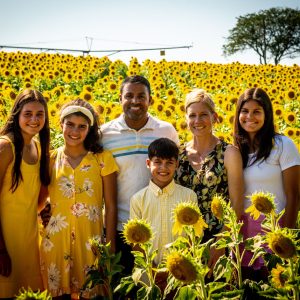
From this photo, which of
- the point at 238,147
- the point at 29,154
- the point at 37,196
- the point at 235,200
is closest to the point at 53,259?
the point at 37,196

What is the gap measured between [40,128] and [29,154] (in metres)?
0.19

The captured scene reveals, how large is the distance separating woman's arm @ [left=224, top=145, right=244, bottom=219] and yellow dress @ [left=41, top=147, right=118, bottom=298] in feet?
2.63

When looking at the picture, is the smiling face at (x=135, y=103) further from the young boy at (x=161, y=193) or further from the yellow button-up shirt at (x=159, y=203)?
the yellow button-up shirt at (x=159, y=203)

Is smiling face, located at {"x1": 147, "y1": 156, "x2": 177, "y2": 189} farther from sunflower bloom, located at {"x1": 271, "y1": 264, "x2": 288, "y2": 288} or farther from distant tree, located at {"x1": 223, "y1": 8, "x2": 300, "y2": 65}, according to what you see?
distant tree, located at {"x1": 223, "y1": 8, "x2": 300, "y2": 65}

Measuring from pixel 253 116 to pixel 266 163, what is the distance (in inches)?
13.9

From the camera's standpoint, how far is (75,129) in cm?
330

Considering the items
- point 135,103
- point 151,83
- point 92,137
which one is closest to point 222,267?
point 92,137

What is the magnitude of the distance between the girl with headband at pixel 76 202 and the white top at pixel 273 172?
3.05 feet

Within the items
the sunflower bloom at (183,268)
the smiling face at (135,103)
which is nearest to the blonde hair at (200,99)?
the smiling face at (135,103)

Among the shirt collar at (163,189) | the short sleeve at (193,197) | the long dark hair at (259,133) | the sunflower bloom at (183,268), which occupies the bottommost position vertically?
the sunflower bloom at (183,268)

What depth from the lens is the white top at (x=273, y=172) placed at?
3285mm

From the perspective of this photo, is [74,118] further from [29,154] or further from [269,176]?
[269,176]

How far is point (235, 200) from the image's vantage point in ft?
10.3

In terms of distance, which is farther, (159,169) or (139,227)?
(159,169)
